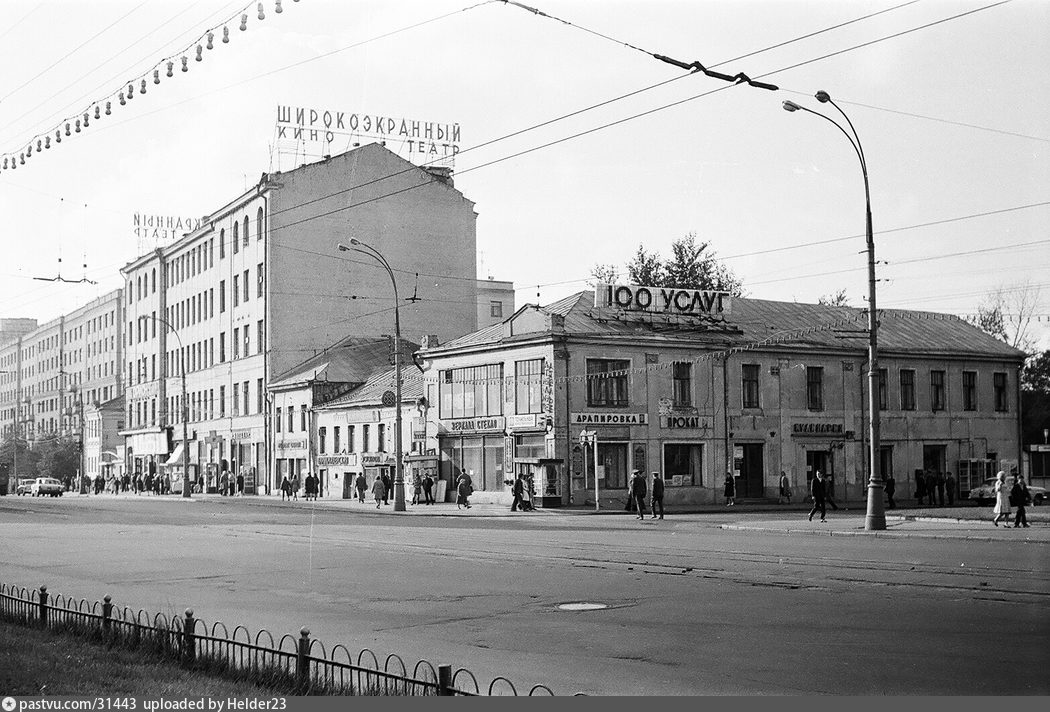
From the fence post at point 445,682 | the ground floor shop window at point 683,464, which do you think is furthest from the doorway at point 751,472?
the fence post at point 445,682

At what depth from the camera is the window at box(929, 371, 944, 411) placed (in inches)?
2239

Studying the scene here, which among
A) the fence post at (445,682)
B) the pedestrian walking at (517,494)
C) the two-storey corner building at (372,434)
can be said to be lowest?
the pedestrian walking at (517,494)

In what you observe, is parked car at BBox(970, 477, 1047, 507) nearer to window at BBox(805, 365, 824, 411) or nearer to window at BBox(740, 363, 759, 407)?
window at BBox(805, 365, 824, 411)

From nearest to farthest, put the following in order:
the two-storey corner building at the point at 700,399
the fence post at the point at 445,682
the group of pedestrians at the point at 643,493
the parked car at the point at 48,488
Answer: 1. the fence post at the point at 445,682
2. the group of pedestrians at the point at 643,493
3. the two-storey corner building at the point at 700,399
4. the parked car at the point at 48,488

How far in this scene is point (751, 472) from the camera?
171ft

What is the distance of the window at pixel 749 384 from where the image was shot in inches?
2050

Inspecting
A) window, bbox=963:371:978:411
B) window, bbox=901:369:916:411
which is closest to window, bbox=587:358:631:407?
window, bbox=901:369:916:411

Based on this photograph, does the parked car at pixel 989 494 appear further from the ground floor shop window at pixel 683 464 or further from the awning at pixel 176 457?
the awning at pixel 176 457

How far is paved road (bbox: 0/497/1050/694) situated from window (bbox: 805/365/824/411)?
76.1ft

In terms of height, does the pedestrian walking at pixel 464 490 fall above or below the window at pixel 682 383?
A: below

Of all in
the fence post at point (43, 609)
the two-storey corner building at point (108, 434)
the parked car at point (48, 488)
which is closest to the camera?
the fence post at point (43, 609)

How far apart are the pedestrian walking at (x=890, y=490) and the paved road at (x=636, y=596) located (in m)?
14.9

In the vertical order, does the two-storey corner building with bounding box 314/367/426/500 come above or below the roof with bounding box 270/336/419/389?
below

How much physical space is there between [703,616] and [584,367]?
34.7m
